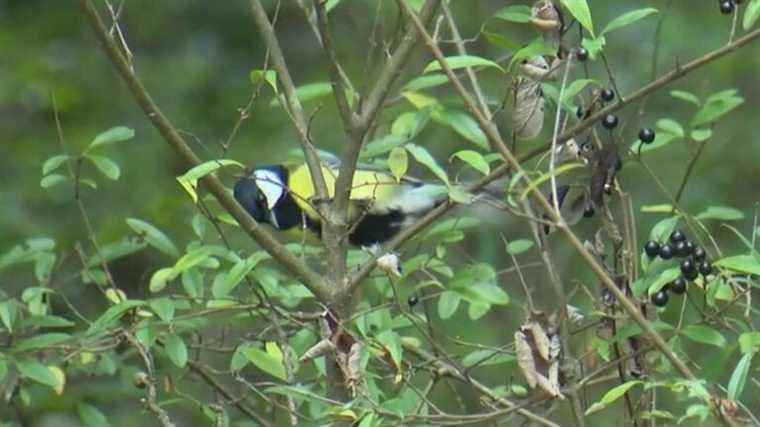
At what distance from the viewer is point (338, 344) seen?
7.91 feet

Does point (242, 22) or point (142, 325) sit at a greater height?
point (142, 325)

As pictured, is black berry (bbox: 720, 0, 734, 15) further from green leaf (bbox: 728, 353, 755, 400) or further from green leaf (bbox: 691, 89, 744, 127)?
green leaf (bbox: 728, 353, 755, 400)

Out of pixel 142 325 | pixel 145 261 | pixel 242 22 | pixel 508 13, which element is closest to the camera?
pixel 508 13

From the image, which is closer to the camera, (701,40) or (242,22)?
(701,40)

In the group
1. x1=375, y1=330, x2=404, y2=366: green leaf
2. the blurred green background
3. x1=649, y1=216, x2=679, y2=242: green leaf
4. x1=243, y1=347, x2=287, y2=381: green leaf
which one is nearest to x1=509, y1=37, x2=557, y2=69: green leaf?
x1=649, y1=216, x2=679, y2=242: green leaf

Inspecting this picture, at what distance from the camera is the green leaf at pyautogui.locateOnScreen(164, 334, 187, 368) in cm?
264

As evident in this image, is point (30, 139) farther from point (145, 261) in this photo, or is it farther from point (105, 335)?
point (105, 335)

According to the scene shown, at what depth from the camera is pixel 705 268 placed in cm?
241

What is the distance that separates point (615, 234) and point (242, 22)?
3.36m

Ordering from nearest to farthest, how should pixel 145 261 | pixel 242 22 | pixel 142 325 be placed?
pixel 142 325 < pixel 145 261 < pixel 242 22

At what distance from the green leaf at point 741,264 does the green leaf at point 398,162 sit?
434 mm

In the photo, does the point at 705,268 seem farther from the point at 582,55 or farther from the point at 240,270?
the point at 240,270

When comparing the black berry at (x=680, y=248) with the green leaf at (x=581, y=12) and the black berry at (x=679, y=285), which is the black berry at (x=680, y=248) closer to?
the black berry at (x=679, y=285)

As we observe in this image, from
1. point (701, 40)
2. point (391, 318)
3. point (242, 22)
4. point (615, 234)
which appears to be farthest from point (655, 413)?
point (242, 22)
